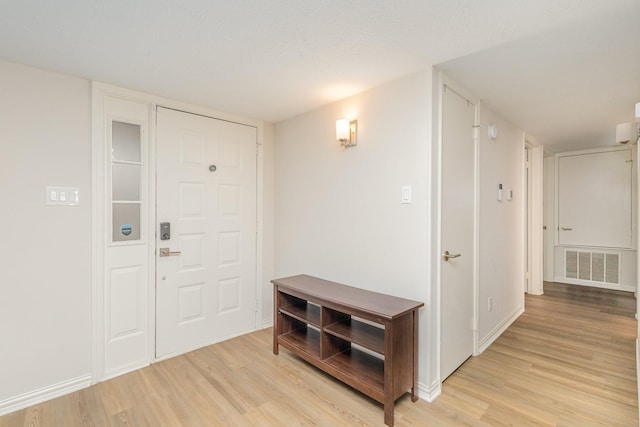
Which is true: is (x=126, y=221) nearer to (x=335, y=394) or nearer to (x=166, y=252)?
(x=166, y=252)

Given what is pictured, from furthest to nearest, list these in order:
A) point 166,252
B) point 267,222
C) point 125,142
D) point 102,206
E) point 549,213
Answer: point 549,213 → point 267,222 → point 166,252 → point 125,142 → point 102,206

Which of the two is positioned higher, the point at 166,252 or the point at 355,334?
the point at 166,252

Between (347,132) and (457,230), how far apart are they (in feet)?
3.87

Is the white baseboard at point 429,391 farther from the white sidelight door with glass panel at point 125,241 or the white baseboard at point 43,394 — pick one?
the white baseboard at point 43,394

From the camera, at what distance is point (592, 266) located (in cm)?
507

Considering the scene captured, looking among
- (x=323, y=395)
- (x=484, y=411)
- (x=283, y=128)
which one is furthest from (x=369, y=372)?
(x=283, y=128)

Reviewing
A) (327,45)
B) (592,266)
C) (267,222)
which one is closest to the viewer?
(327,45)

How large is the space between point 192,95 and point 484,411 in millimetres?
3183

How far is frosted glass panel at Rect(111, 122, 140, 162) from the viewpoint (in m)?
2.47

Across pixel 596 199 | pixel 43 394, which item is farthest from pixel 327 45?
pixel 596 199

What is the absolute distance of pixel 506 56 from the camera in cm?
198

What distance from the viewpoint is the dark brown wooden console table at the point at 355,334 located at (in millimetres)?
1943

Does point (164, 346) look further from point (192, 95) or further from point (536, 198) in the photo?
point (536, 198)

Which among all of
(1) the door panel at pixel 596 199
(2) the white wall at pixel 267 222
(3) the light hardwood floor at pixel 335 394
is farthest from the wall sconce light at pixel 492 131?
(1) the door panel at pixel 596 199
